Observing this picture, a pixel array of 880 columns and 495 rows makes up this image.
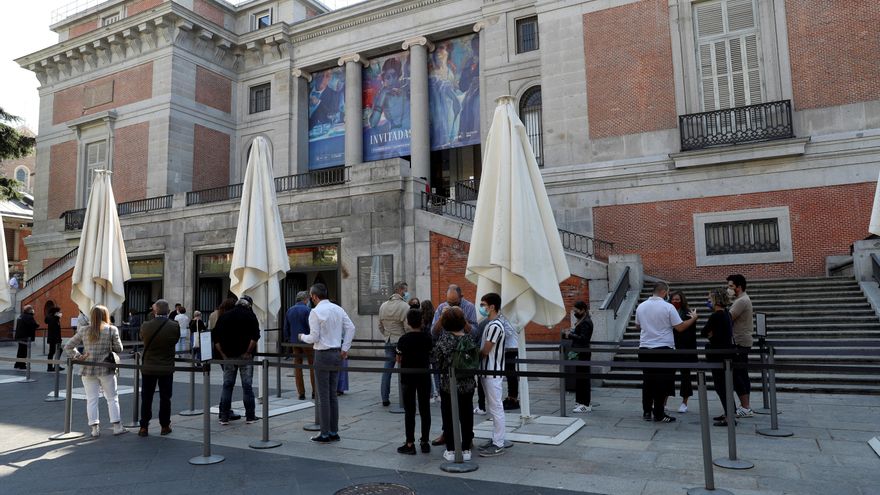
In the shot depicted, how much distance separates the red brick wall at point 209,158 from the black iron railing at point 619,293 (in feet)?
69.9

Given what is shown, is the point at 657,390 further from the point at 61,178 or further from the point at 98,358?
the point at 61,178

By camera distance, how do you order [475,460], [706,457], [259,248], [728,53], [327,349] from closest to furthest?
[706,457], [475,460], [327,349], [259,248], [728,53]

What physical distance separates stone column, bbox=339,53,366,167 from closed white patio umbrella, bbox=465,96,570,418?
19163 mm

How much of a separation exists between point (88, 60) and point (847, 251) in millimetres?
32913

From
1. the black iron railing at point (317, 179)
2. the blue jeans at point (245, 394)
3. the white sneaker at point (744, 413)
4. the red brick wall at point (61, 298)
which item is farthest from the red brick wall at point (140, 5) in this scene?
the white sneaker at point (744, 413)

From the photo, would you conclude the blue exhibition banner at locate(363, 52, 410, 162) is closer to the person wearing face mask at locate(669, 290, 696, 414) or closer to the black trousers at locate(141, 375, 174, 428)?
the person wearing face mask at locate(669, 290, 696, 414)

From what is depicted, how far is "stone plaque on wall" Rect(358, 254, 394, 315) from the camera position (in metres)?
15.6

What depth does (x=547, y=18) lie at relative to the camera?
2012 centimetres

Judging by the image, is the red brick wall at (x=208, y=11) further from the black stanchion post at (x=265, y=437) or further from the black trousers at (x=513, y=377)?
the black stanchion post at (x=265, y=437)

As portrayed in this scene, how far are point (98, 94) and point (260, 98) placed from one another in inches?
311

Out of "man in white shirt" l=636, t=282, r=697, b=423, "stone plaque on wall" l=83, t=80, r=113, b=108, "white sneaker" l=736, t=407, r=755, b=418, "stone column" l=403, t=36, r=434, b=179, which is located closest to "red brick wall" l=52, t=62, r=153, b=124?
"stone plaque on wall" l=83, t=80, r=113, b=108

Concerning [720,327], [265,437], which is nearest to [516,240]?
[720,327]

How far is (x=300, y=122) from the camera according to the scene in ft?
92.0

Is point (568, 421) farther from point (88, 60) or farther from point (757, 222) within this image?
point (88, 60)
